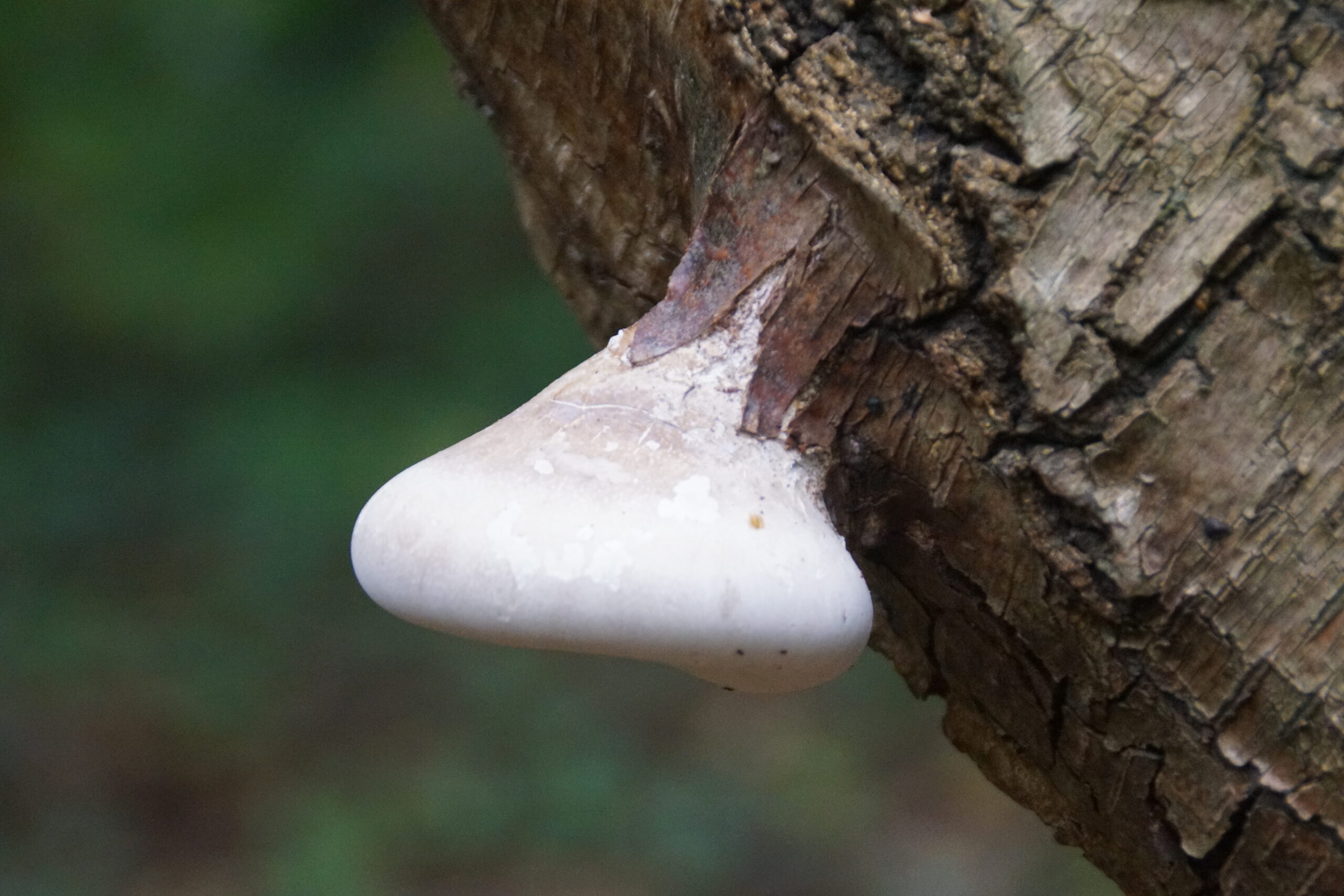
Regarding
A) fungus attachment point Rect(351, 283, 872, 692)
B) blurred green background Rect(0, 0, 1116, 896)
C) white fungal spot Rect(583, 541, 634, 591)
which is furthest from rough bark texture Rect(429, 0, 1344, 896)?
blurred green background Rect(0, 0, 1116, 896)

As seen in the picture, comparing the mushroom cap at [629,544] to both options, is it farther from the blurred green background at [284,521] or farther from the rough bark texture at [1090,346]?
the blurred green background at [284,521]

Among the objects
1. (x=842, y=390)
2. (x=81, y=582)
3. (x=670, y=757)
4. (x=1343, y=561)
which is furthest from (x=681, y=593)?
(x=81, y=582)

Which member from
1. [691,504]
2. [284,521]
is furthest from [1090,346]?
[284,521]

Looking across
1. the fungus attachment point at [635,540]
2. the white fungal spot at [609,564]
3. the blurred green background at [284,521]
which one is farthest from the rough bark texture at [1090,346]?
the blurred green background at [284,521]

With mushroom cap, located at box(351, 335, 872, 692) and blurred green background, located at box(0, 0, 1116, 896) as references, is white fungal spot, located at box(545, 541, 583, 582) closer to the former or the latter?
mushroom cap, located at box(351, 335, 872, 692)

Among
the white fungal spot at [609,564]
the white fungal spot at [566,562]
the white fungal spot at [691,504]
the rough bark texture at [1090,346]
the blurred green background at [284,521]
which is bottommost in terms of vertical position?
the blurred green background at [284,521]
